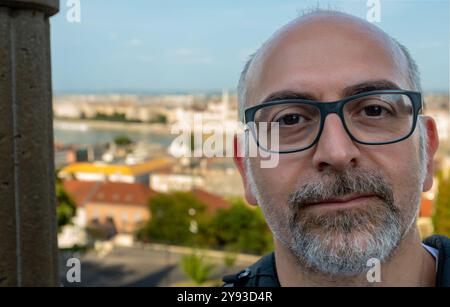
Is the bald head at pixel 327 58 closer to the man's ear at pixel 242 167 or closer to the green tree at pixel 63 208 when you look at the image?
the man's ear at pixel 242 167

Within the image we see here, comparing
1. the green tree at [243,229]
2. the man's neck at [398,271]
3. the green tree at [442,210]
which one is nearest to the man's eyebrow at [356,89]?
the man's neck at [398,271]

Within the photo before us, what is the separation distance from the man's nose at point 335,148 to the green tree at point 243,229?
17.6 m

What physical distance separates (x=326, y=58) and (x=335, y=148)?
0.15 meters

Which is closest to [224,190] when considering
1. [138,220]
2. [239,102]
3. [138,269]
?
[138,220]

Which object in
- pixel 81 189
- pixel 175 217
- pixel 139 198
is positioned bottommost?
pixel 175 217

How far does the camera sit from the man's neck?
86 centimetres

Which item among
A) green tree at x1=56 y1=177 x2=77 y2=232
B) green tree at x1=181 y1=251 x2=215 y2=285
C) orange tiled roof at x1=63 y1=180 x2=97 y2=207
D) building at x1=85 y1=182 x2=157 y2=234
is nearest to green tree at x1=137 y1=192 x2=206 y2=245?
building at x1=85 y1=182 x2=157 y2=234

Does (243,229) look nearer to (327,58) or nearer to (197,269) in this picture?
(197,269)

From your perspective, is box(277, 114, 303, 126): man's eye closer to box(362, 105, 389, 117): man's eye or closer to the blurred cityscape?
box(362, 105, 389, 117): man's eye

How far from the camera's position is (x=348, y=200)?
0.79m

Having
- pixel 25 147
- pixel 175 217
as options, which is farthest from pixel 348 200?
pixel 175 217
